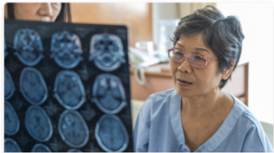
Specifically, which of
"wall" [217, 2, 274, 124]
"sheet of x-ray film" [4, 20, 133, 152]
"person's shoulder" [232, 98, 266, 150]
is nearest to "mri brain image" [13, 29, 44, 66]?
"sheet of x-ray film" [4, 20, 133, 152]

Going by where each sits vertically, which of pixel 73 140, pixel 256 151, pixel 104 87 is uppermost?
pixel 104 87

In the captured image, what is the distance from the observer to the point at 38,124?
524mm

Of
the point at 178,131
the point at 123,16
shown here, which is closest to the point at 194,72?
the point at 178,131

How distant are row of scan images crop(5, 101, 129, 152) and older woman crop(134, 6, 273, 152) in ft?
1.04

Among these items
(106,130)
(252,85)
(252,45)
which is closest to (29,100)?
(106,130)

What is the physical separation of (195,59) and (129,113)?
333 millimetres

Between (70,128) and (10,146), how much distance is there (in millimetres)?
176

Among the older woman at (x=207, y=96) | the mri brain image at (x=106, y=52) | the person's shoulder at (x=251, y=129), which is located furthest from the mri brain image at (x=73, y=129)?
the person's shoulder at (x=251, y=129)

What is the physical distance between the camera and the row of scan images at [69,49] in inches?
16.9

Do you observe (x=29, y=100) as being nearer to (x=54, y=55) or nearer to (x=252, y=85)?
(x=54, y=55)

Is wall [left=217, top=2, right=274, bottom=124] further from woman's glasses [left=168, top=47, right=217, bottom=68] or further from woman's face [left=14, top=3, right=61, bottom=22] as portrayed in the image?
woman's face [left=14, top=3, right=61, bottom=22]

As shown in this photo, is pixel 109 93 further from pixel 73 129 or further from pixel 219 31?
pixel 219 31

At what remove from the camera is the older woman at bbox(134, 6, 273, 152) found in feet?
2.29

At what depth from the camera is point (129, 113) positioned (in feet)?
1.46
